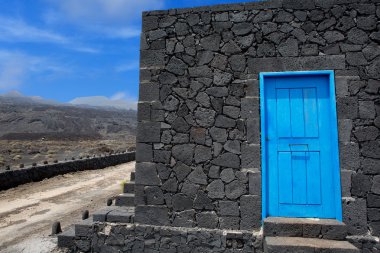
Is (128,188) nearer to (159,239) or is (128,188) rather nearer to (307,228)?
(159,239)

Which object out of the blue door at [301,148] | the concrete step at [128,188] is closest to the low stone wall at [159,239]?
the blue door at [301,148]

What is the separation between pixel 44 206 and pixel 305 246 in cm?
809

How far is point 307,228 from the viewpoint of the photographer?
4.95 metres

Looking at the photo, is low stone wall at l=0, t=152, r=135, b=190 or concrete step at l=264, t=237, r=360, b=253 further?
low stone wall at l=0, t=152, r=135, b=190

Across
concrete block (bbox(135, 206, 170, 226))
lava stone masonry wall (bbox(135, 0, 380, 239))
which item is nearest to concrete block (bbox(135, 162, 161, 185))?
lava stone masonry wall (bbox(135, 0, 380, 239))

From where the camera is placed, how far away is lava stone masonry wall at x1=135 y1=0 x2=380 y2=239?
520 centimetres

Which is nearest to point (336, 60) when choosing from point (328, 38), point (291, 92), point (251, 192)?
point (328, 38)

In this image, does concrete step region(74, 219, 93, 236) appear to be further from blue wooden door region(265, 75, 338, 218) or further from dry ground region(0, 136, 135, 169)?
dry ground region(0, 136, 135, 169)

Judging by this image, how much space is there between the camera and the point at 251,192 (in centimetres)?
537

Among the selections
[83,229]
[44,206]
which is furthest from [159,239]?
[44,206]

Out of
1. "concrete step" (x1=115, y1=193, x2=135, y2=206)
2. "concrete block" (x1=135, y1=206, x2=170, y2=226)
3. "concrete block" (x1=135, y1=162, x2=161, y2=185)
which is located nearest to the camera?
"concrete block" (x1=135, y1=206, x2=170, y2=226)

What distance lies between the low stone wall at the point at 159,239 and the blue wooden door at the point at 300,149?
0.74m

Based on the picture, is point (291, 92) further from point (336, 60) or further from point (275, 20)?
point (275, 20)

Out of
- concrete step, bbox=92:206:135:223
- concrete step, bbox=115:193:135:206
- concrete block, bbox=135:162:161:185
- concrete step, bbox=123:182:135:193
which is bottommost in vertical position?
concrete step, bbox=92:206:135:223
